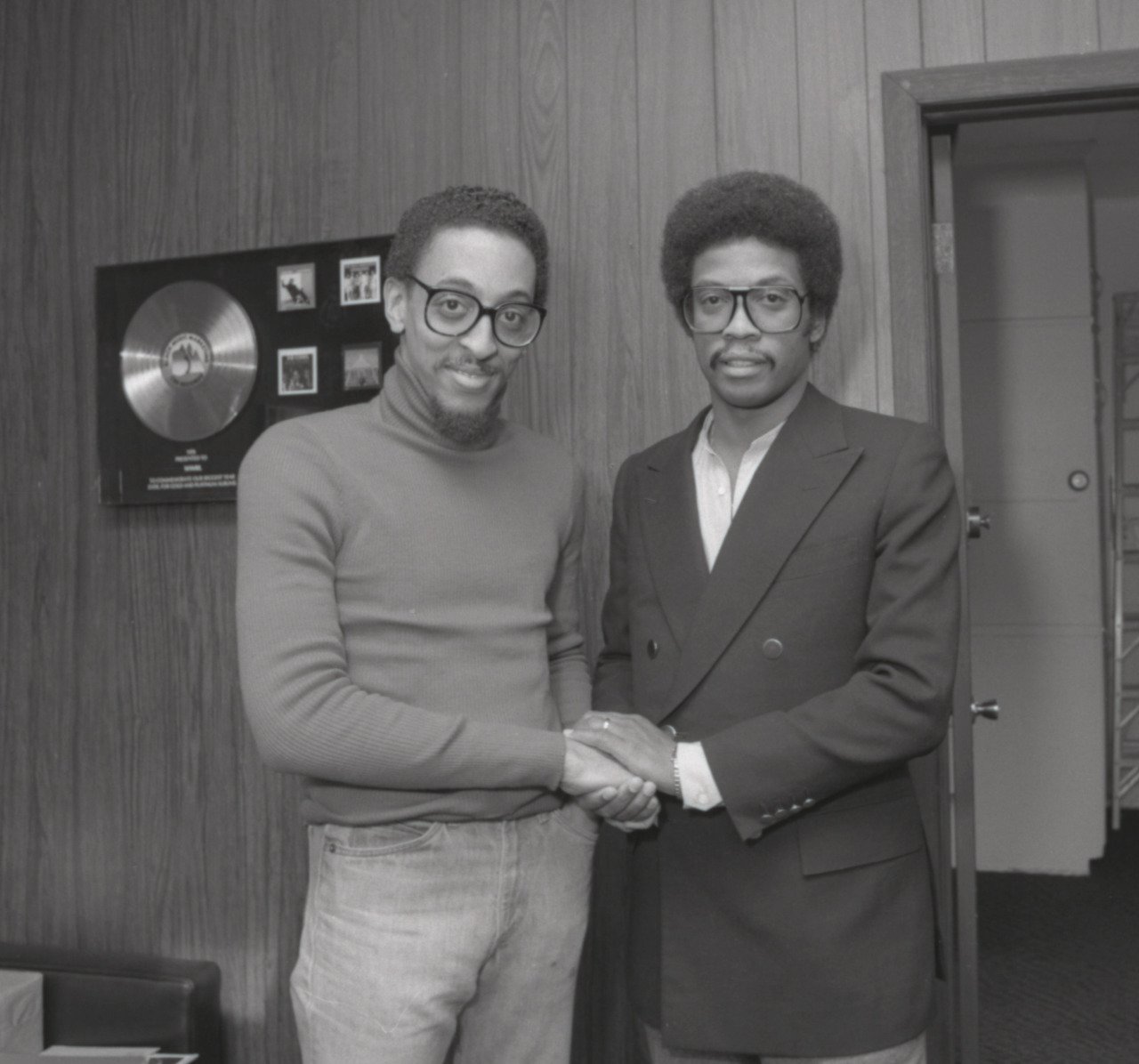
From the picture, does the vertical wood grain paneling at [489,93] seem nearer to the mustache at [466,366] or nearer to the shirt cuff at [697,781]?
the mustache at [466,366]

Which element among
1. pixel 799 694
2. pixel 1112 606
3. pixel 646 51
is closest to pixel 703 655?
pixel 799 694

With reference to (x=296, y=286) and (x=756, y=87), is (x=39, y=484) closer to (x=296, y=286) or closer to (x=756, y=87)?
(x=296, y=286)

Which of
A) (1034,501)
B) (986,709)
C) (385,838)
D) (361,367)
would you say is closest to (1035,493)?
(1034,501)

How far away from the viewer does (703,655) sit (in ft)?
5.12

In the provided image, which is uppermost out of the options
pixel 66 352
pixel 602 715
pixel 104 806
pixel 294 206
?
pixel 294 206

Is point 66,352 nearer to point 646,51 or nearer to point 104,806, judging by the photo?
point 104,806

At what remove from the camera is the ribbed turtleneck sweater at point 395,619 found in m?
1.40

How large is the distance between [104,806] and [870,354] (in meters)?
1.78

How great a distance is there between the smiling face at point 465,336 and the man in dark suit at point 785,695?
279 millimetres

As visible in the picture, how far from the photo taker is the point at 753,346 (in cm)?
160

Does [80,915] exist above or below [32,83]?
below

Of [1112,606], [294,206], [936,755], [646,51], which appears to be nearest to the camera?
[936,755]

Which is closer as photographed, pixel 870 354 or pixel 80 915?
pixel 870 354

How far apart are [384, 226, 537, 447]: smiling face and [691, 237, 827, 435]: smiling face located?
10.5 inches
